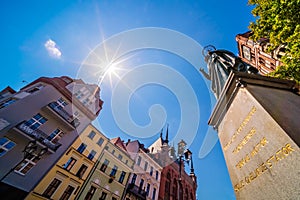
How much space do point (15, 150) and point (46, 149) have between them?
2294mm

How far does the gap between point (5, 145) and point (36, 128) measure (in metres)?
2.73

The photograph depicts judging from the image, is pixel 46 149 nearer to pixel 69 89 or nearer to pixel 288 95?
pixel 69 89

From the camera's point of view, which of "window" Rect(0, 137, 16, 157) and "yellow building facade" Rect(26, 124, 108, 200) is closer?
"window" Rect(0, 137, 16, 157)

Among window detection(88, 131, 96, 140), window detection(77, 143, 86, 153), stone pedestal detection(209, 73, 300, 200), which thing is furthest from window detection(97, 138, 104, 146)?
stone pedestal detection(209, 73, 300, 200)

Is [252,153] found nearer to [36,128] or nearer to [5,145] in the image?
[5,145]

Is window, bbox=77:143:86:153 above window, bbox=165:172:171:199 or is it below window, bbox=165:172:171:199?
below

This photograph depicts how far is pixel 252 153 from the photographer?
9.33 ft

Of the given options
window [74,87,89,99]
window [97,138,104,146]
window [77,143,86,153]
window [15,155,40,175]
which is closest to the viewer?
window [15,155,40,175]

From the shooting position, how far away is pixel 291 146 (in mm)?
2184

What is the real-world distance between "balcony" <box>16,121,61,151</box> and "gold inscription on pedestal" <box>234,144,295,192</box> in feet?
55.5

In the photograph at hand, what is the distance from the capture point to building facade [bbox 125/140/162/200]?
20.6 metres

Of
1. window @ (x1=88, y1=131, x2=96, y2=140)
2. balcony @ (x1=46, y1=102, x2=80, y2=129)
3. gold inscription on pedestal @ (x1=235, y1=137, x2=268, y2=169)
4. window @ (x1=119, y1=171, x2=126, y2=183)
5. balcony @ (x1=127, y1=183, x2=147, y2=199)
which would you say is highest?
window @ (x1=88, y1=131, x2=96, y2=140)

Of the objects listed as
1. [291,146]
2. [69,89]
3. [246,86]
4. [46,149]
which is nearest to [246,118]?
[246,86]

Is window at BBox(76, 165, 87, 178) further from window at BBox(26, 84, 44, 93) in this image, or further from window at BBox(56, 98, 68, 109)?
window at BBox(26, 84, 44, 93)
